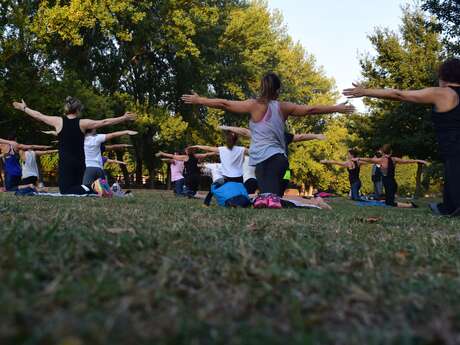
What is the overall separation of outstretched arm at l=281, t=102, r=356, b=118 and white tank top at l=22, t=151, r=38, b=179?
9563 mm

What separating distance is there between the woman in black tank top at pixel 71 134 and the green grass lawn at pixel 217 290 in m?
8.02

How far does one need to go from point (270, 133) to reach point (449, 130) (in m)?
2.63

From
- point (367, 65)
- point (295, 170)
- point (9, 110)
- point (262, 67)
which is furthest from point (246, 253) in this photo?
point (295, 170)

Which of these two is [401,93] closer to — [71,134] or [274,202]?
[274,202]

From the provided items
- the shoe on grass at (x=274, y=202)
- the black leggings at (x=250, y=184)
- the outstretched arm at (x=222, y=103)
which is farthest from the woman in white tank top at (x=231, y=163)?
the shoe on grass at (x=274, y=202)

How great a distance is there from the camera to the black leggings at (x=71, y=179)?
38.1ft

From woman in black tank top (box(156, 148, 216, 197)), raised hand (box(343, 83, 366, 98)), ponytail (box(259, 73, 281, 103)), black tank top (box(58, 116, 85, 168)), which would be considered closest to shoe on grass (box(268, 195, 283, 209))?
ponytail (box(259, 73, 281, 103))

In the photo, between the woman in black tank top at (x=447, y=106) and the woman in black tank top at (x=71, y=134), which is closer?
the woman in black tank top at (x=447, y=106)

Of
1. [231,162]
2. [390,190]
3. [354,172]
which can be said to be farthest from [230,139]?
[354,172]

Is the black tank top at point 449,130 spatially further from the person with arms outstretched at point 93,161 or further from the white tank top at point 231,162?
the person with arms outstretched at point 93,161

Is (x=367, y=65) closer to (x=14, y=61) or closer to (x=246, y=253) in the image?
(x=14, y=61)

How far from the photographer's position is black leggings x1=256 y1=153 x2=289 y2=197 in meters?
8.56

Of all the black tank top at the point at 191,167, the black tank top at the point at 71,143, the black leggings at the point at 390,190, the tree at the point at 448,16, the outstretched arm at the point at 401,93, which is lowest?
the black leggings at the point at 390,190

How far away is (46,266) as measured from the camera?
2.22m
